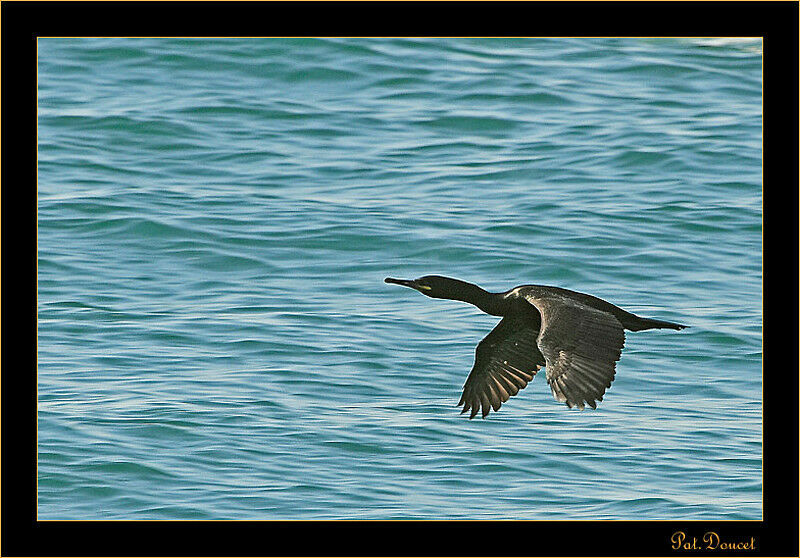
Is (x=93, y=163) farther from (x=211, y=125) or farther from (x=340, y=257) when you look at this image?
(x=340, y=257)

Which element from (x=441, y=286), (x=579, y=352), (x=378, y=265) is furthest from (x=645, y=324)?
(x=378, y=265)

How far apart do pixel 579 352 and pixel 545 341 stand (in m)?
0.16

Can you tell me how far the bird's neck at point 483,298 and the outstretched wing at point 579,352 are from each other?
0.77m

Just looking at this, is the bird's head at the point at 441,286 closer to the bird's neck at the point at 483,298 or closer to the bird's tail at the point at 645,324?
the bird's neck at the point at 483,298

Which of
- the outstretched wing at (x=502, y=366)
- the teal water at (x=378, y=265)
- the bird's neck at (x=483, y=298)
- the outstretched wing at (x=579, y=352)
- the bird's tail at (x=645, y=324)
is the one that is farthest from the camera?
the outstretched wing at (x=502, y=366)

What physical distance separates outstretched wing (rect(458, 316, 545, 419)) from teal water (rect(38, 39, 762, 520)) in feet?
0.86

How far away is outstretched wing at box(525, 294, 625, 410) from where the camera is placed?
5.79 metres

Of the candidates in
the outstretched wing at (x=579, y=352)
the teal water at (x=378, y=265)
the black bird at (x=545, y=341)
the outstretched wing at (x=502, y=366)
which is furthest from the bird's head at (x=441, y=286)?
the outstretched wing at (x=579, y=352)

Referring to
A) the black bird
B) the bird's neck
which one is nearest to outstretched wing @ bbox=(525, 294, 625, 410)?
the black bird

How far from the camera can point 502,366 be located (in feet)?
23.7

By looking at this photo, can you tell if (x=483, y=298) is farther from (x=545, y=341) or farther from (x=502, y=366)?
(x=545, y=341)

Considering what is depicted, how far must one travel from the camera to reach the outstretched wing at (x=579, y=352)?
579cm

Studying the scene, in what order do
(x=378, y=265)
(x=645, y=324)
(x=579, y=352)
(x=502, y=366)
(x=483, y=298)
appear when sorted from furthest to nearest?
(x=378, y=265) → (x=502, y=366) → (x=483, y=298) → (x=645, y=324) → (x=579, y=352)
